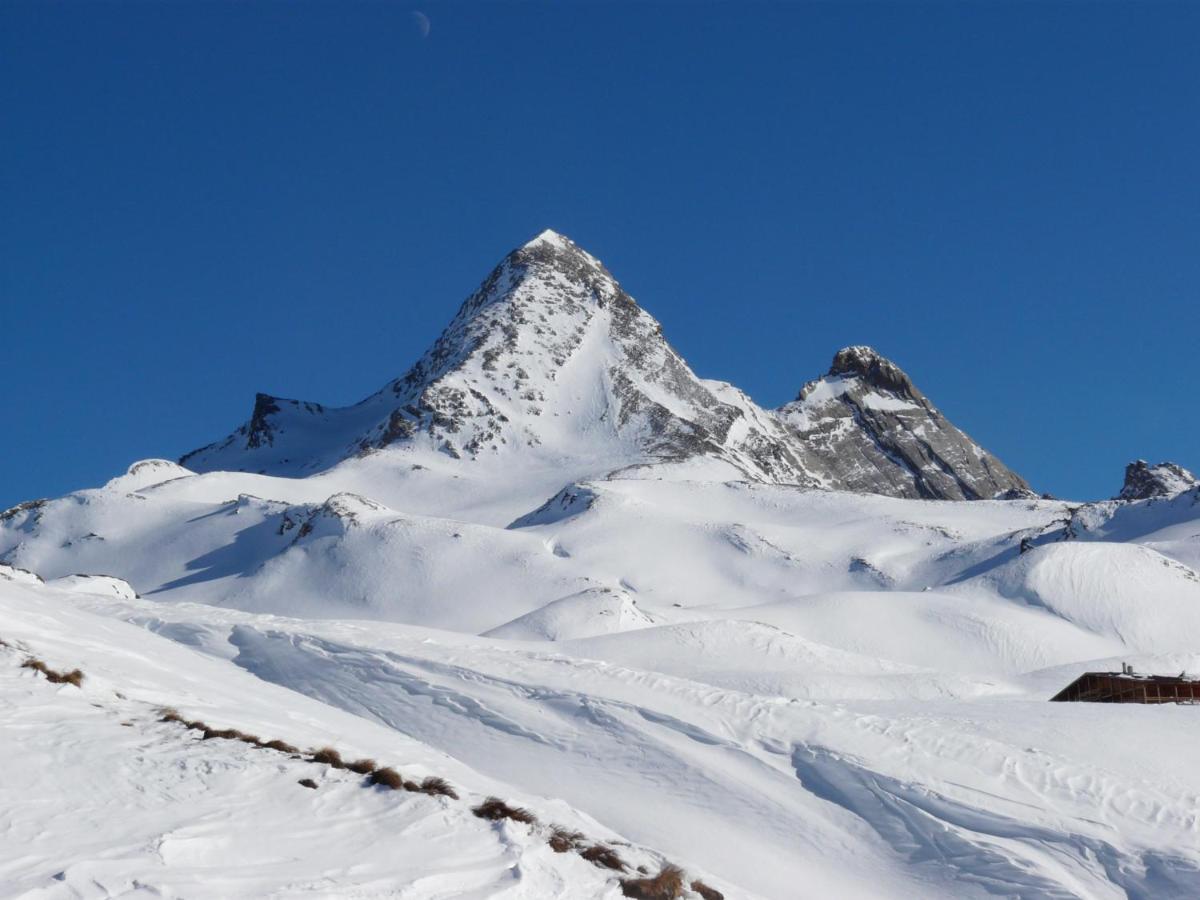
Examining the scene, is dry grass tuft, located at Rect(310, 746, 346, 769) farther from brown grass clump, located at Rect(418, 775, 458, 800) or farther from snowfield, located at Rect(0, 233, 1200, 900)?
brown grass clump, located at Rect(418, 775, 458, 800)

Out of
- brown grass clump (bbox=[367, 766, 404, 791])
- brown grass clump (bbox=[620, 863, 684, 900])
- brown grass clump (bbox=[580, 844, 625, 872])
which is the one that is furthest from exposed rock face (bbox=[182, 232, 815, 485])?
brown grass clump (bbox=[620, 863, 684, 900])

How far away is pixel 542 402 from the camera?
14775 cm

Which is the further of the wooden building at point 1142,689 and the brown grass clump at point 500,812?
the wooden building at point 1142,689

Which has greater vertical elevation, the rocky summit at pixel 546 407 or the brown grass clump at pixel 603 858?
the rocky summit at pixel 546 407

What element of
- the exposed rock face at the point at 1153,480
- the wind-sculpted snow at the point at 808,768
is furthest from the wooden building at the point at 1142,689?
the exposed rock face at the point at 1153,480

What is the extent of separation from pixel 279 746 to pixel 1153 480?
16964cm

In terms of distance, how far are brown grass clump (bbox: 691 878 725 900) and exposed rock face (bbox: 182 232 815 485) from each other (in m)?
118

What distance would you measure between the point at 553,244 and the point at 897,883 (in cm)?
17168

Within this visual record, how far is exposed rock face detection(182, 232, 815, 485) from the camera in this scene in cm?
13988

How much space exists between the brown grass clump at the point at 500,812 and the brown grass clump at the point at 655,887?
4.39 feet

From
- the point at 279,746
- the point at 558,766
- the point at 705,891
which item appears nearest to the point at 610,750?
the point at 558,766

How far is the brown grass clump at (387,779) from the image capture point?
12617mm

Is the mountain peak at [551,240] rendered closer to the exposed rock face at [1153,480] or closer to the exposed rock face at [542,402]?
the exposed rock face at [542,402]

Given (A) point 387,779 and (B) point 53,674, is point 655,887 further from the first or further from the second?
(B) point 53,674
